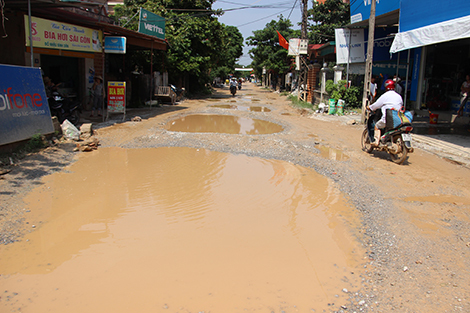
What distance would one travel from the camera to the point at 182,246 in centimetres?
374

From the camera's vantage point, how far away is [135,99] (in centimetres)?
1769

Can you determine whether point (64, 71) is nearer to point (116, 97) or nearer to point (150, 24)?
point (150, 24)

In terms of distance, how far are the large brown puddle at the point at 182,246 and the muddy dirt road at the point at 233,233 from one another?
0.05ft

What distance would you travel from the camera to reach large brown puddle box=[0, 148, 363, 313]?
2.91 meters

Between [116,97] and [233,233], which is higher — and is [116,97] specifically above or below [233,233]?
above

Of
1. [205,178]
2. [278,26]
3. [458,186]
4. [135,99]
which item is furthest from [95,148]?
[278,26]

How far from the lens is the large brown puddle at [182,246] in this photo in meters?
2.91

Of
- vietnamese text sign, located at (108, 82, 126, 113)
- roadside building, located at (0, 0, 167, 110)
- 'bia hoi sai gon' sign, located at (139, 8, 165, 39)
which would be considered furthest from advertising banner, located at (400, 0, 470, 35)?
'bia hoi sai gon' sign, located at (139, 8, 165, 39)

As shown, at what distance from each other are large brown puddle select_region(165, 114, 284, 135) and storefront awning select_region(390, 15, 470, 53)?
14.4 feet

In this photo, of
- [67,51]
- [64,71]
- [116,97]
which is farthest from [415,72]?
[64,71]

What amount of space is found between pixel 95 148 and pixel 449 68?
41.8 feet

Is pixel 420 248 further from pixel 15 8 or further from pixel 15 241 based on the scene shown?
pixel 15 8

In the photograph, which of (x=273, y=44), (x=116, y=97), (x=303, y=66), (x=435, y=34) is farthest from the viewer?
(x=273, y=44)

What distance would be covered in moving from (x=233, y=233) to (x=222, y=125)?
7.85 metres
